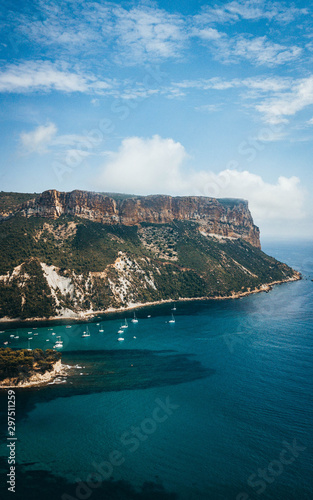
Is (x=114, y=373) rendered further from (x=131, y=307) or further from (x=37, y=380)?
(x=131, y=307)

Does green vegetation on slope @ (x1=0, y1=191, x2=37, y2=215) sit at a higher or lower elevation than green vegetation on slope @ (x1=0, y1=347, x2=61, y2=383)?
higher

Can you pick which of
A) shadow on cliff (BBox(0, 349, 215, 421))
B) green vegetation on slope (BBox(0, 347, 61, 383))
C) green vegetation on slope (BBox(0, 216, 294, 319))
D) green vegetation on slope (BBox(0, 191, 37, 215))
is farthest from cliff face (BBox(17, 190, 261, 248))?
green vegetation on slope (BBox(0, 347, 61, 383))

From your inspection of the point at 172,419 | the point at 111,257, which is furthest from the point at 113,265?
the point at 172,419

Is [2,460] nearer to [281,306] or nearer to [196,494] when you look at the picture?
[196,494]

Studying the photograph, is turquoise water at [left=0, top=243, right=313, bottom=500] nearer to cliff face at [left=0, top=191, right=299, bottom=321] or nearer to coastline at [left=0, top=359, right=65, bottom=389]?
coastline at [left=0, top=359, right=65, bottom=389]

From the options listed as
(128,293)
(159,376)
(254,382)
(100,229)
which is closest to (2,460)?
(159,376)

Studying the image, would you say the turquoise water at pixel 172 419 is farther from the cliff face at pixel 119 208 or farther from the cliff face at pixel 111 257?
the cliff face at pixel 119 208

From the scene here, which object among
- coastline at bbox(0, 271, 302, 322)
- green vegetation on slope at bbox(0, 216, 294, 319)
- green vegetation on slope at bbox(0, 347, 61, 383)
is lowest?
green vegetation on slope at bbox(0, 347, 61, 383)
